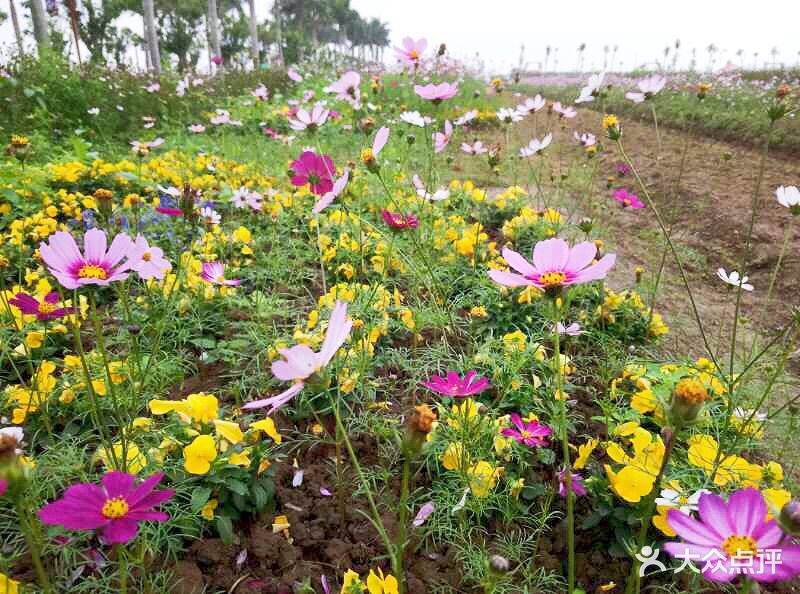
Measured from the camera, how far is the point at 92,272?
0.84 meters

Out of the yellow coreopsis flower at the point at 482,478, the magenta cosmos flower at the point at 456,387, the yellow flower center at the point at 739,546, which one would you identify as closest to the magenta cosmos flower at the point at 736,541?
the yellow flower center at the point at 739,546

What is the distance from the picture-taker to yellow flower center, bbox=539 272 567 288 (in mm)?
693

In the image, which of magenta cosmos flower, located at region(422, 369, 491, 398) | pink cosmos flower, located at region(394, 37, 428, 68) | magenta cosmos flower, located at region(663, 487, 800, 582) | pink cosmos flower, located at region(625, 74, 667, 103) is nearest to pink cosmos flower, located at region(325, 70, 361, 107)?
pink cosmos flower, located at region(394, 37, 428, 68)

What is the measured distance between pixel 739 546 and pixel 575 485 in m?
0.53

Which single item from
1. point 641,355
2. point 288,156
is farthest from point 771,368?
point 288,156

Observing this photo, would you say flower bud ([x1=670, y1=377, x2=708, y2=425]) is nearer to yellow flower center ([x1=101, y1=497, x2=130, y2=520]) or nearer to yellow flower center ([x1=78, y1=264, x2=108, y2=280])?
yellow flower center ([x1=101, y1=497, x2=130, y2=520])

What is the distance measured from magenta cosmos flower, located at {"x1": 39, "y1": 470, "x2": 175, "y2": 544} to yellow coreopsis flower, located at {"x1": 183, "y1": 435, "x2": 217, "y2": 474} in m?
0.24

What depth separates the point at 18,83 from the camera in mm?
4250

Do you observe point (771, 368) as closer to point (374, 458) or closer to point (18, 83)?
point (374, 458)

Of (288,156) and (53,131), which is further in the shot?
(53,131)

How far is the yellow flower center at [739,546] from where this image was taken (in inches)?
21.1

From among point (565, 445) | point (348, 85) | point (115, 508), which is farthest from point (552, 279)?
point (348, 85)

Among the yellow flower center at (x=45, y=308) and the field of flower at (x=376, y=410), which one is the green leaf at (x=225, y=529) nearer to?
the field of flower at (x=376, y=410)

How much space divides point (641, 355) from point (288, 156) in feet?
9.58
